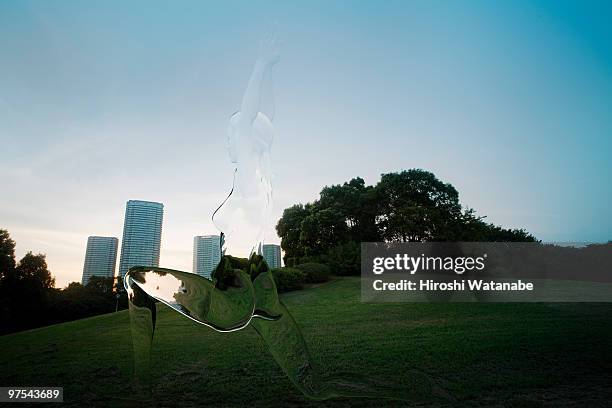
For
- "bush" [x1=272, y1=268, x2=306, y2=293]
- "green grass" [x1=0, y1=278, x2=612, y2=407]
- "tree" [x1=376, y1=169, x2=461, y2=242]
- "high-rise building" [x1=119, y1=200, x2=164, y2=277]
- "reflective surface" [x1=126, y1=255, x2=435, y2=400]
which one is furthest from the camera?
"tree" [x1=376, y1=169, x2=461, y2=242]

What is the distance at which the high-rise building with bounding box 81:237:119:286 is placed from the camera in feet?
80.5

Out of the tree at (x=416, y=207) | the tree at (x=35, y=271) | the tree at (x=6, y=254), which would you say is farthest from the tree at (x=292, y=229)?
the tree at (x=6, y=254)

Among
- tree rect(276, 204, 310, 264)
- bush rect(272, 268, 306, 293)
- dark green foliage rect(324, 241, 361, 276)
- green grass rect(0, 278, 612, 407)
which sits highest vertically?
tree rect(276, 204, 310, 264)

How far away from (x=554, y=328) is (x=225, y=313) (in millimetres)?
9884

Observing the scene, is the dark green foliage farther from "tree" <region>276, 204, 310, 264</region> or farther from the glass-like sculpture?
the glass-like sculpture

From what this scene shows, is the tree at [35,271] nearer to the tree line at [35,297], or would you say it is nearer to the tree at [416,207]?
the tree line at [35,297]

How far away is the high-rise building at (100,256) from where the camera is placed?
24.5 m

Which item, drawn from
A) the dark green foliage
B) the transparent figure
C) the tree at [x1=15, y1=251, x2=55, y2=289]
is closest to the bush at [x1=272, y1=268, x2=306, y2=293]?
the dark green foliage

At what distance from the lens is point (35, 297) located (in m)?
14.7

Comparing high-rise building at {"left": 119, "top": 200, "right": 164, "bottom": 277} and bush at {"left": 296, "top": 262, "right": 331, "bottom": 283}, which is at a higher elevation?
high-rise building at {"left": 119, "top": 200, "right": 164, "bottom": 277}

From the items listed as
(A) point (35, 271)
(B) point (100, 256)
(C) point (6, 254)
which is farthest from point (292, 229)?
(C) point (6, 254)

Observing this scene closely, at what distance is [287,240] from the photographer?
26.7m

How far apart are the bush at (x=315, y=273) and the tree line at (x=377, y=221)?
6.07 feet

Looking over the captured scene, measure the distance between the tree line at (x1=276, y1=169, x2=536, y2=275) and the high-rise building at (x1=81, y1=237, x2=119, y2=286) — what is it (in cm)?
1102
